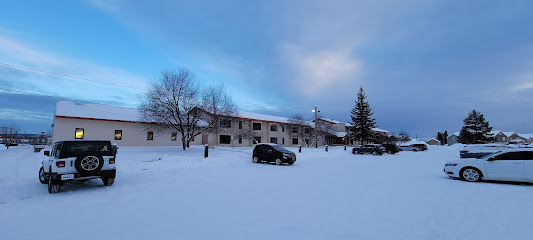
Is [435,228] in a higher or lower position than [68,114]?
lower

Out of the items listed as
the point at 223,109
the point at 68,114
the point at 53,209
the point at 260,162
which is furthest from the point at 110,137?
the point at 53,209

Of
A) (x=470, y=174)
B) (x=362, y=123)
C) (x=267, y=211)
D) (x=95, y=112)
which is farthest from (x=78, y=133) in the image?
(x=362, y=123)

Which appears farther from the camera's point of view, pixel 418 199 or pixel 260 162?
pixel 260 162

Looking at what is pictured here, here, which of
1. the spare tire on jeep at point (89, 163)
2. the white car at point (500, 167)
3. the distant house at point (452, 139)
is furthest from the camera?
the distant house at point (452, 139)

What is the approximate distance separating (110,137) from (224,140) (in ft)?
48.9

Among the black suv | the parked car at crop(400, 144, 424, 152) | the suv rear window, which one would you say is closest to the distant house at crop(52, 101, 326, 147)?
the black suv

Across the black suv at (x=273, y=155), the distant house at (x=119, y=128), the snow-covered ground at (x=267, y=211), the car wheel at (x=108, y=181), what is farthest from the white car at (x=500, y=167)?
the distant house at (x=119, y=128)

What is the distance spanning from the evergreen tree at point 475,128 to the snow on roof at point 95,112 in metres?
66.6

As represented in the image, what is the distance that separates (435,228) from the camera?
4566 mm

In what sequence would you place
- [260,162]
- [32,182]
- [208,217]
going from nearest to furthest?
1. [208,217]
2. [32,182]
3. [260,162]

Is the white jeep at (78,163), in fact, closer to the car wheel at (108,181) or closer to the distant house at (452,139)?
the car wheel at (108,181)

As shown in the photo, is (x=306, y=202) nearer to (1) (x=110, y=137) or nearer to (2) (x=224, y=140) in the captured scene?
(1) (x=110, y=137)

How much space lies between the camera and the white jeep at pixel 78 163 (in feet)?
25.1

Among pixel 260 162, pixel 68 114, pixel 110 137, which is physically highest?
pixel 68 114
